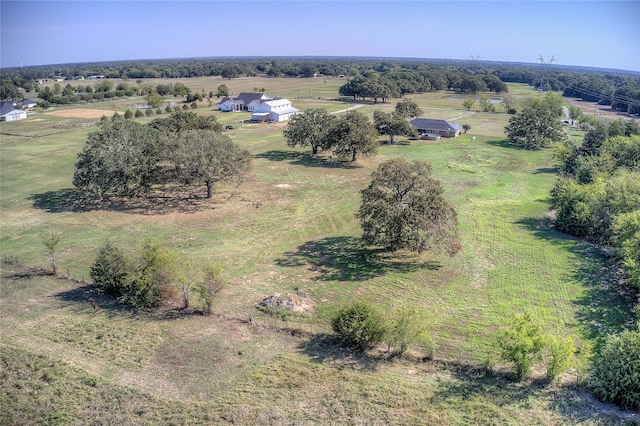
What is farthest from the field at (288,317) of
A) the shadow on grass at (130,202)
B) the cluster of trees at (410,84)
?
the cluster of trees at (410,84)

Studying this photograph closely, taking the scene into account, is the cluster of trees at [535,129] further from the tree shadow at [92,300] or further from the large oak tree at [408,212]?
the tree shadow at [92,300]

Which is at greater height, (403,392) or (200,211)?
(200,211)

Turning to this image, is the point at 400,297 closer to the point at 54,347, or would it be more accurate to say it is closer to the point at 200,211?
the point at 54,347

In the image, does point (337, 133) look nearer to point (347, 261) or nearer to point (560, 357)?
point (347, 261)

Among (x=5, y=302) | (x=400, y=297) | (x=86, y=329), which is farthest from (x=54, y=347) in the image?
(x=400, y=297)

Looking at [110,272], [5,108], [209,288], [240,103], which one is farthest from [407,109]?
[5,108]

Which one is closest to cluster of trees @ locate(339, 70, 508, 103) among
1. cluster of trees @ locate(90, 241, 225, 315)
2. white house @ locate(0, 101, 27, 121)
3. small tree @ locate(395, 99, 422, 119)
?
small tree @ locate(395, 99, 422, 119)

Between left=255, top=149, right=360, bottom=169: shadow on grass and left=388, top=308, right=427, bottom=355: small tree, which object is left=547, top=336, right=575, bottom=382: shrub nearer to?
left=388, top=308, right=427, bottom=355: small tree
